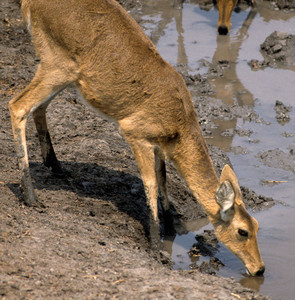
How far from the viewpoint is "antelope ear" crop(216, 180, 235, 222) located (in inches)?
243

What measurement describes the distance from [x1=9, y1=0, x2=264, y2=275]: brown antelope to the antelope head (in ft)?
0.04

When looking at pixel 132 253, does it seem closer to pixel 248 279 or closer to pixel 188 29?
pixel 248 279

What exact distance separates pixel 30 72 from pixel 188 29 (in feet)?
16.9

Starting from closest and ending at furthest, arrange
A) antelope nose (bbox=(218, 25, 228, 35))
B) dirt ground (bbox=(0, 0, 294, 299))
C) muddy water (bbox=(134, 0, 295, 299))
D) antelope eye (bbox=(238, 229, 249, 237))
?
dirt ground (bbox=(0, 0, 294, 299))
antelope eye (bbox=(238, 229, 249, 237))
muddy water (bbox=(134, 0, 295, 299))
antelope nose (bbox=(218, 25, 228, 35))

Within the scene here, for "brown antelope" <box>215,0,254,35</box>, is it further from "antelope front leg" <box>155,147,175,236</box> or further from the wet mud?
"antelope front leg" <box>155,147,175,236</box>

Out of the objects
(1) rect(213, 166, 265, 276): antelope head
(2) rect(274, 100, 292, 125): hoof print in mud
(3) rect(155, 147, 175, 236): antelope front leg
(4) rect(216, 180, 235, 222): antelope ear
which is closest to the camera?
(4) rect(216, 180, 235, 222): antelope ear

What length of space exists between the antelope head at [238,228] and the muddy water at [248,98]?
0.23 meters

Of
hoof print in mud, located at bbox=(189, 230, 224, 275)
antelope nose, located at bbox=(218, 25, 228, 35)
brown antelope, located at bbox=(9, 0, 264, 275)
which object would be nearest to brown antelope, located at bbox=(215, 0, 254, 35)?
antelope nose, located at bbox=(218, 25, 228, 35)

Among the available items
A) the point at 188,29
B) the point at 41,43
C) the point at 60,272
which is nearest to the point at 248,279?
the point at 60,272

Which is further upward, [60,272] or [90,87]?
[90,87]

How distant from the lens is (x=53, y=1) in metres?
6.78

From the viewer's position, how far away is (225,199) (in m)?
6.38

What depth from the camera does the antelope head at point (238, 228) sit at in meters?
6.48

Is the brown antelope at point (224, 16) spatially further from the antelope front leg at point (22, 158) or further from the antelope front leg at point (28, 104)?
the antelope front leg at point (22, 158)
